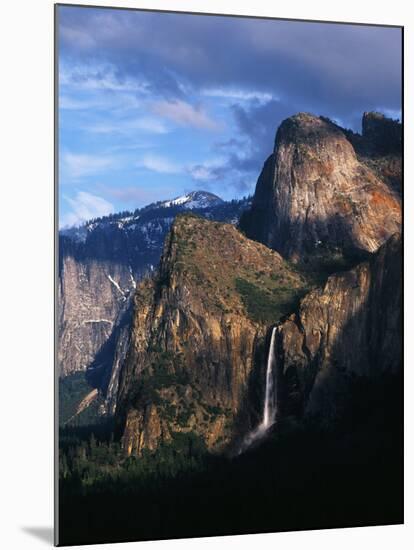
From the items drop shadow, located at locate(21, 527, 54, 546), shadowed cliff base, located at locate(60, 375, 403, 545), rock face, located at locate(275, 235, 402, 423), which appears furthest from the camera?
rock face, located at locate(275, 235, 402, 423)

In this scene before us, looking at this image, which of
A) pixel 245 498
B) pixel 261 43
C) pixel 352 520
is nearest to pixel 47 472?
pixel 245 498

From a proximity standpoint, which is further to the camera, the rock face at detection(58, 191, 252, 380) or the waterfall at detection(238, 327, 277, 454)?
the waterfall at detection(238, 327, 277, 454)

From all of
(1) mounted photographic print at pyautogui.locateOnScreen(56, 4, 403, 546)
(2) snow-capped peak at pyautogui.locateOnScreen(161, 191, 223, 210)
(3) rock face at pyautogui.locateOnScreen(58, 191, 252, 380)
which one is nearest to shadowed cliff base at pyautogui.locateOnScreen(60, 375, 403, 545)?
(1) mounted photographic print at pyautogui.locateOnScreen(56, 4, 403, 546)

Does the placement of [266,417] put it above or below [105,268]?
below

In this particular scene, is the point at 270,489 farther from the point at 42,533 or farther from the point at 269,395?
the point at 42,533

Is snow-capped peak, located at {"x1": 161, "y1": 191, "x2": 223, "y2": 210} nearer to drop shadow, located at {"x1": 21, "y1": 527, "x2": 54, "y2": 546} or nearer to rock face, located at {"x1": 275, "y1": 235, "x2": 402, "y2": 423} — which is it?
rock face, located at {"x1": 275, "y1": 235, "x2": 402, "y2": 423}

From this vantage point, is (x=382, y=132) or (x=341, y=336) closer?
(x=341, y=336)

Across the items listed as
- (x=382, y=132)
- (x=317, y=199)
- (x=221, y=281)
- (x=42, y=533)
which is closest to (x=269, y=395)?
(x=221, y=281)
